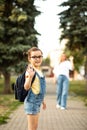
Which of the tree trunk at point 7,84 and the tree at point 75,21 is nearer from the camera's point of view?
the tree at point 75,21

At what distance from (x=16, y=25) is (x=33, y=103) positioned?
2018 cm

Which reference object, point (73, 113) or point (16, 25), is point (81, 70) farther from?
point (73, 113)

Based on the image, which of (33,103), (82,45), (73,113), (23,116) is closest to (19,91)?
(33,103)

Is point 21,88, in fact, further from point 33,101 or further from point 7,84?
point 7,84

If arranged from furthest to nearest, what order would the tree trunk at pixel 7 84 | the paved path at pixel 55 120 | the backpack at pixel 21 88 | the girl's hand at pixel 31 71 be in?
the tree trunk at pixel 7 84
the paved path at pixel 55 120
the backpack at pixel 21 88
the girl's hand at pixel 31 71

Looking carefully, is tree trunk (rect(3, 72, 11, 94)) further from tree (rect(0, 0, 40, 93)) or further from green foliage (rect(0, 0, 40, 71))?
green foliage (rect(0, 0, 40, 71))

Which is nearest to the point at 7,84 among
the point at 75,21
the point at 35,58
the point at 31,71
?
the point at 75,21

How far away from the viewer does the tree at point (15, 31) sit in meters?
26.6

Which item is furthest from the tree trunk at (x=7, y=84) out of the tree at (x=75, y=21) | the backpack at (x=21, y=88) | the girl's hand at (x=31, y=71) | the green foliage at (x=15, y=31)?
the girl's hand at (x=31, y=71)

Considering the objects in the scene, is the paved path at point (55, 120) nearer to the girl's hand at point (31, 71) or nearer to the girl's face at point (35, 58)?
the girl's face at point (35, 58)

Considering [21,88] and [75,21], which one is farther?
[75,21]

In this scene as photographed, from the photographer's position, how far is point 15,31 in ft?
88.5

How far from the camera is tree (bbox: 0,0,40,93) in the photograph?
26.6m

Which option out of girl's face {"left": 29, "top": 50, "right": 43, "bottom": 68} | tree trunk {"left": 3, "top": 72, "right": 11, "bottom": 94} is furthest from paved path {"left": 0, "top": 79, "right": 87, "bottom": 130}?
tree trunk {"left": 3, "top": 72, "right": 11, "bottom": 94}
